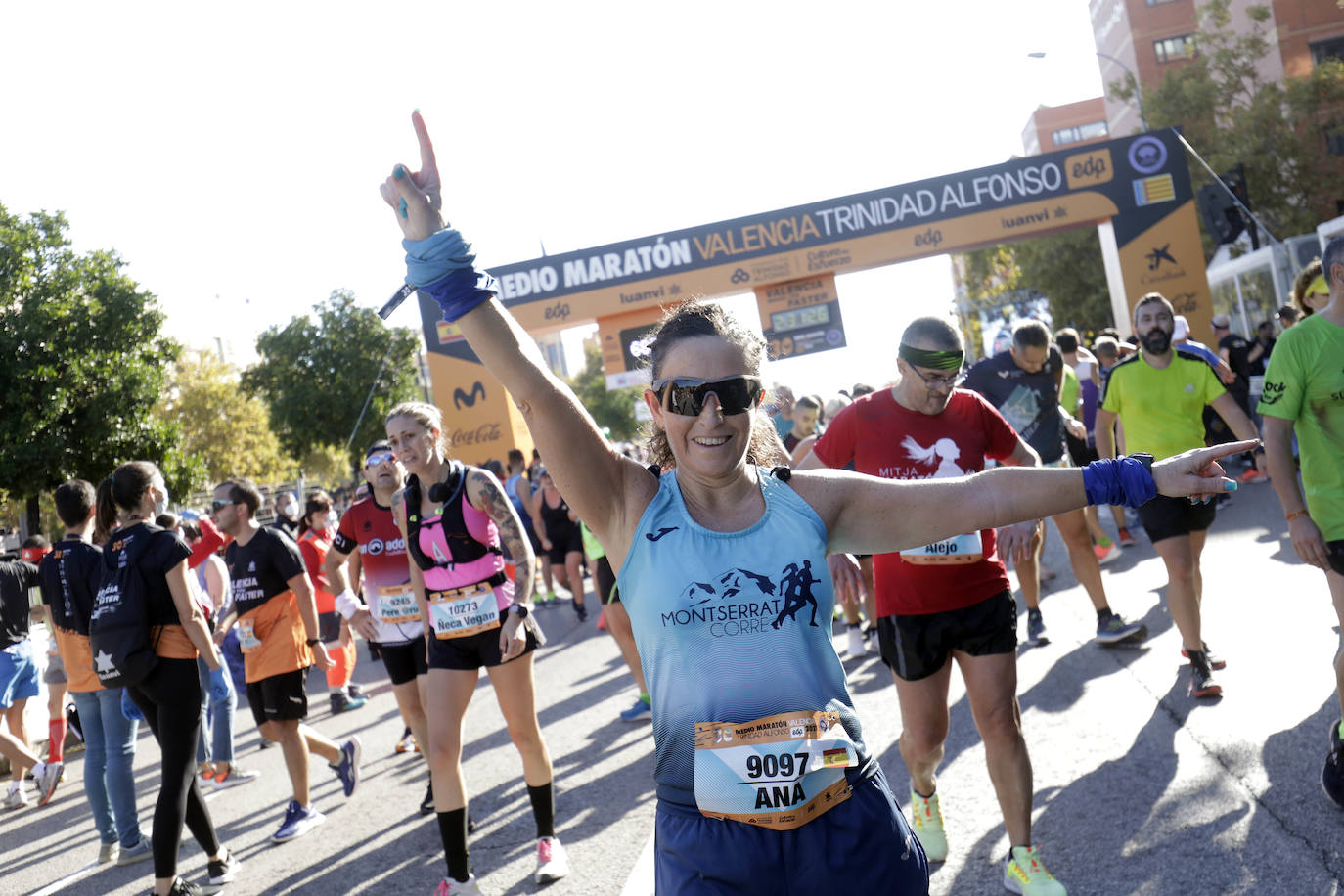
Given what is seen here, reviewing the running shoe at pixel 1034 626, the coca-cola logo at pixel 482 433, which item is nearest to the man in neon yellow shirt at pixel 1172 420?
the running shoe at pixel 1034 626

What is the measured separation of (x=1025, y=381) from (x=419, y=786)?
4876 mm

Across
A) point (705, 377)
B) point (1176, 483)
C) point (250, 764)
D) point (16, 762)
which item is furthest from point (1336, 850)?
point (16, 762)

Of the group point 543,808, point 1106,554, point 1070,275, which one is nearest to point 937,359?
point 543,808

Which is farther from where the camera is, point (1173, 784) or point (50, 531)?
point (50, 531)

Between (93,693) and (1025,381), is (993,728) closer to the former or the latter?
(1025,381)

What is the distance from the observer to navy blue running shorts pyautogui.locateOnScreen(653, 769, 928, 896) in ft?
7.28

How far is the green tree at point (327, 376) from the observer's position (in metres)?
50.7

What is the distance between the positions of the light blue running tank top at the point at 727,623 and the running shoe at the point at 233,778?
6.34 meters

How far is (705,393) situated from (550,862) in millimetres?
3255

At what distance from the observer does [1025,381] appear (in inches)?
316

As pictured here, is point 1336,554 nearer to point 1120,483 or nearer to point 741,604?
point 1120,483

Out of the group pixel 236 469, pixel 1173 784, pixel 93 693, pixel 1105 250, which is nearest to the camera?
pixel 1173 784

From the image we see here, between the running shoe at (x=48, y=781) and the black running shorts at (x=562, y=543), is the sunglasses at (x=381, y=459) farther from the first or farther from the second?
the black running shorts at (x=562, y=543)

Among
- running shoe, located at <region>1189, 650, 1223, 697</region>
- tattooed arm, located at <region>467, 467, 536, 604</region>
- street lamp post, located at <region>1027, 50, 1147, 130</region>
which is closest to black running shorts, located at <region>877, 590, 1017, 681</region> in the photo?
tattooed arm, located at <region>467, 467, 536, 604</region>
